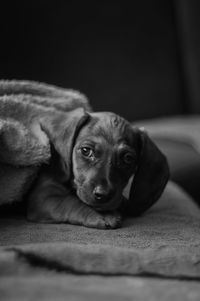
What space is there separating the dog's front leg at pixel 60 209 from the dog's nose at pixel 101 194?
0.06 meters

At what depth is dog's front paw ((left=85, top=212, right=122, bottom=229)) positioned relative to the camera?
175cm

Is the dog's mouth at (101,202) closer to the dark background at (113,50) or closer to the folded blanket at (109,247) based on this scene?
the folded blanket at (109,247)

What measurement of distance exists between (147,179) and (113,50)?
220 centimetres

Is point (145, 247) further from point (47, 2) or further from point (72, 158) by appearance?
point (47, 2)

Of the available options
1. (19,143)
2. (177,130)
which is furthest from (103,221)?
(177,130)

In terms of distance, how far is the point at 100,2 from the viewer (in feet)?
13.0

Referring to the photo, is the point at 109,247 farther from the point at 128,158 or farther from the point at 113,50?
the point at 113,50

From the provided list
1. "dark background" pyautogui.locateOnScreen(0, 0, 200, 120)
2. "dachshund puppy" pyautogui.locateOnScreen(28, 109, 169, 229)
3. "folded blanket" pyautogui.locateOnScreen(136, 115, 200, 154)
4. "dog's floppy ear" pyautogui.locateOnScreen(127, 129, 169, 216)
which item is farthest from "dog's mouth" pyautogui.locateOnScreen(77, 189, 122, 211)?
"dark background" pyautogui.locateOnScreen(0, 0, 200, 120)

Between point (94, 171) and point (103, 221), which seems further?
point (94, 171)

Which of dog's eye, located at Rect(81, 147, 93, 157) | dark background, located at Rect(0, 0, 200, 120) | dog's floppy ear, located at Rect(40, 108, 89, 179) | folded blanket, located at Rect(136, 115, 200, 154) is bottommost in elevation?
folded blanket, located at Rect(136, 115, 200, 154)

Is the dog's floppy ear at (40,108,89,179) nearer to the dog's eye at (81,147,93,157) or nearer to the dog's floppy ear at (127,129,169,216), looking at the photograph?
the dog's eye at (81,147,93,157)

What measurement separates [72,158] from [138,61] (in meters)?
2.31

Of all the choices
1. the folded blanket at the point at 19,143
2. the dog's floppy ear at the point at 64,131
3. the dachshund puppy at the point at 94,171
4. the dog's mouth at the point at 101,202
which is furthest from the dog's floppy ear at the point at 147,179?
the folded blanket at the point at 19,143

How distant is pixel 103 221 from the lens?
176 centimetres
